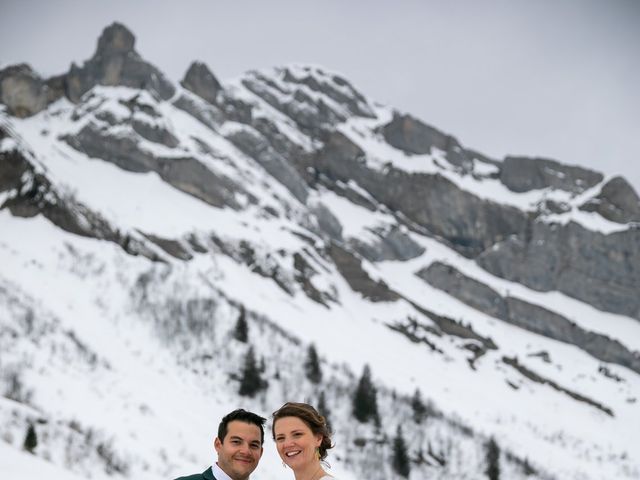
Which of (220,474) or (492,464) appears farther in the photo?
(492,464)

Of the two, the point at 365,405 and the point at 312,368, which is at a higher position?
the point at 312,368

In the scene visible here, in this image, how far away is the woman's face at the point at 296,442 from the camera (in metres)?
4.02

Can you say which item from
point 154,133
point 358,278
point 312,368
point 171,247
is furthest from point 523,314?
point 312,368

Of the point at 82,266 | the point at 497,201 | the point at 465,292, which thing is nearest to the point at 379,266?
the point at 465,292

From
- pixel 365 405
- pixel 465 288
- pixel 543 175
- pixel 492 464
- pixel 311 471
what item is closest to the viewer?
pixel 311 471

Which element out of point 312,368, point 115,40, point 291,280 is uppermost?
point 115,40

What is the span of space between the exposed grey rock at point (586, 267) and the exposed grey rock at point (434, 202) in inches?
471

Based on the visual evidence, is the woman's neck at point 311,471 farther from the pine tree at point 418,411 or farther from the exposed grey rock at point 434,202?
the exposed grey rock at point 434,202

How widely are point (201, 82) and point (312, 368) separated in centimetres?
10873

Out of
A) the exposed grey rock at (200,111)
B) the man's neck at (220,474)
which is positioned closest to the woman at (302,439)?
the man's neck at (220,474)

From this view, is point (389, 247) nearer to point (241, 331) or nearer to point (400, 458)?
point (241, 331)

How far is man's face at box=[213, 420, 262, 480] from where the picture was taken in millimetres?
4332

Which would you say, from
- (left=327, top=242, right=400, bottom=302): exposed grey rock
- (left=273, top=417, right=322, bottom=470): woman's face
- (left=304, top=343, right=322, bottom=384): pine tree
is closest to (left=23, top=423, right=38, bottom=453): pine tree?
(left=273, top=417, right=322, bottom=470): woman's face

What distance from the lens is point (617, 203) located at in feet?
504
